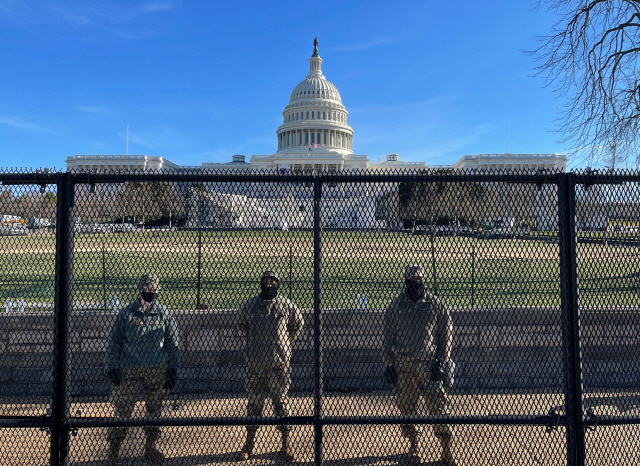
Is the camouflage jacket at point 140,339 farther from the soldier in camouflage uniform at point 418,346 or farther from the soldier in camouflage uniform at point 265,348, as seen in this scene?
the soldier in camouflage uniform at point 418,346

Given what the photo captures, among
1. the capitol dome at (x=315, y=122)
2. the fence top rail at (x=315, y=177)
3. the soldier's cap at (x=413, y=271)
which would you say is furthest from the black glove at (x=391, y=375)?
Result: the capitol dome at (x=315, y=122)

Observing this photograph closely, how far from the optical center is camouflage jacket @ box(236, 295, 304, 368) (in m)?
4.00

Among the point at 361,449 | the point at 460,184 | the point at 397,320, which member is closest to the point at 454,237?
the point at 460,184

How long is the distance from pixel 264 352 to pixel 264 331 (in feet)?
0.60

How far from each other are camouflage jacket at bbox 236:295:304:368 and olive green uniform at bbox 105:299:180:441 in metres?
0.63

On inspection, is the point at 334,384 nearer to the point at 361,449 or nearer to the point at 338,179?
the point at 361,449

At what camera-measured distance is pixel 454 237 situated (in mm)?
3604

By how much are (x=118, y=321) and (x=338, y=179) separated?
7.27ft

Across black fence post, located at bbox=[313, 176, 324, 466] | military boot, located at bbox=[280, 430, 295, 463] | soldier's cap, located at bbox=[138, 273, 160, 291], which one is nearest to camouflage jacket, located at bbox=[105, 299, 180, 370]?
soldier's cap, located at bbox=[138, 273, 160, 291]

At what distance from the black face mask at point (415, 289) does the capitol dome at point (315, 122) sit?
91.1 metres

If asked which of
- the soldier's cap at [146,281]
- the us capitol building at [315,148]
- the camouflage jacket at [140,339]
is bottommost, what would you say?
the camouflage jacket at [140,339]

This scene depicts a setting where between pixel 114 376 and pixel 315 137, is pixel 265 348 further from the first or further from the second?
pixel 315 137

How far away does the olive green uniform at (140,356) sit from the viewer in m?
3.85

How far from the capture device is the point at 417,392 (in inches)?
156
